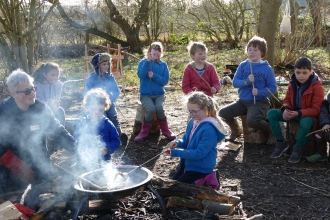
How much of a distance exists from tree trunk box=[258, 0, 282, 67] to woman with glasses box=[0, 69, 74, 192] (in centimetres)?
419

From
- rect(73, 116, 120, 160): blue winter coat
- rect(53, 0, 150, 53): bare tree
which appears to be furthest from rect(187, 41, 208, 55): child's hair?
rect(53, 0, 150, 53): bare tree

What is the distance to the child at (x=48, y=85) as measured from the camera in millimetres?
5309

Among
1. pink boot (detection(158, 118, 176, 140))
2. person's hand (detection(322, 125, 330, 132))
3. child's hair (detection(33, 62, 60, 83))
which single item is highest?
child's hair (detection(33, 62, 60, 83))

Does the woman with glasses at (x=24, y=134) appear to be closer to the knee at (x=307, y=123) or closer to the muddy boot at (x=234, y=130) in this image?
the muddy boot at (x=234, y=130)

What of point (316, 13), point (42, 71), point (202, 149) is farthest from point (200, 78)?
point (316, 13)

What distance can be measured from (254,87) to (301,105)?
73cm

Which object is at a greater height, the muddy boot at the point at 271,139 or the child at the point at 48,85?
the child at the point at 48,85

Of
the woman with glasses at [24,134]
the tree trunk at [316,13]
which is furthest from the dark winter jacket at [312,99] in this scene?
the tree trunk at [316,13]

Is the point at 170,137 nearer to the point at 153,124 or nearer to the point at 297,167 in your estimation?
the point at 153,124

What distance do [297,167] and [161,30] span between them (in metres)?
16.5

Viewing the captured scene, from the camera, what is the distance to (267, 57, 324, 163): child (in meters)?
4.77

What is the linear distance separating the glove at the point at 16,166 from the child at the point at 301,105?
291 centimetres

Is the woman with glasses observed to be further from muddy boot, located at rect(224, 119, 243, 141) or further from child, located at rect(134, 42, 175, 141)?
muddy boot, located at rect(224, 119, 243, 141)

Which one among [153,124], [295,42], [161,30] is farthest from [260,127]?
[161,30]
